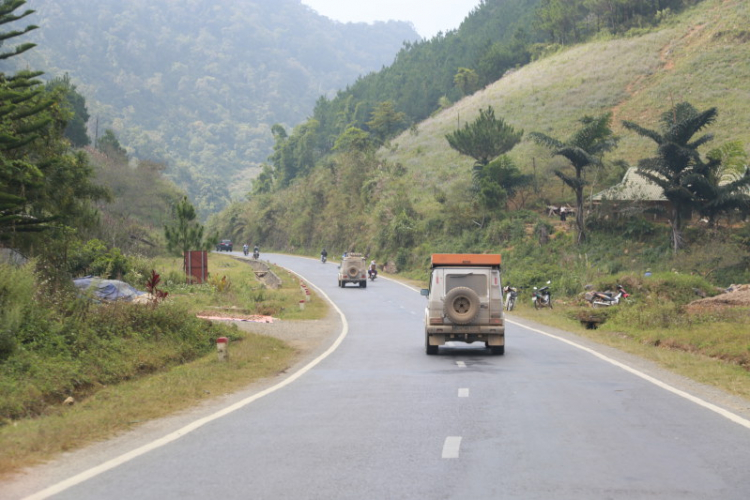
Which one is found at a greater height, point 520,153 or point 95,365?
point 520,153

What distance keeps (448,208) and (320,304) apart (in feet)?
103

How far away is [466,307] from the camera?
1866cm

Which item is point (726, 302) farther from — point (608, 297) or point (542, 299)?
point (542, 299)

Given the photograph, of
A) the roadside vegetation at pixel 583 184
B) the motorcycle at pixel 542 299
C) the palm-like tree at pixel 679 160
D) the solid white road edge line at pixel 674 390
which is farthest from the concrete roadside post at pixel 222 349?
the palm-like tree at pixel 679 160

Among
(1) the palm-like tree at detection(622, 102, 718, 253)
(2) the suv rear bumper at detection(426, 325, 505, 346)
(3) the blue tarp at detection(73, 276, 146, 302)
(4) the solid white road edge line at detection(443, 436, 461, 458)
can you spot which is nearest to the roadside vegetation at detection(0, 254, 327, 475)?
(2) the suv rear bumper at detection(426, 325, 505, 346)

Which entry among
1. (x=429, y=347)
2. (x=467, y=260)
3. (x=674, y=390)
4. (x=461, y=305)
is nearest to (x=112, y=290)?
(x=429, y=347)

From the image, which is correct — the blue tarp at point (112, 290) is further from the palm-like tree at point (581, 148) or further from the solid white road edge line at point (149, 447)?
the palm-like tree at point (581, 148)

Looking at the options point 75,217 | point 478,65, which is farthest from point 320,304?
point 478,65

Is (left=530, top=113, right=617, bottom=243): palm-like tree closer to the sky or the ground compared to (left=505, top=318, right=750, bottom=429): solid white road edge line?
closer to the sky

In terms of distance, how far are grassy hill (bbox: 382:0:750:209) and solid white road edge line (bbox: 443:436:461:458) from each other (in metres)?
59.5

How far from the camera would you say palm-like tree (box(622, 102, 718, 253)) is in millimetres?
42500

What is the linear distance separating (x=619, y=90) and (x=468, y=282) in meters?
82.0

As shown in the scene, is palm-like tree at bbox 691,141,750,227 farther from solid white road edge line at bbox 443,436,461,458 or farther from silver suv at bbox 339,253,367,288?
solid white road edge line at bbox 443,436,461,458

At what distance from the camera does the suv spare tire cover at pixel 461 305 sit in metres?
18.5
